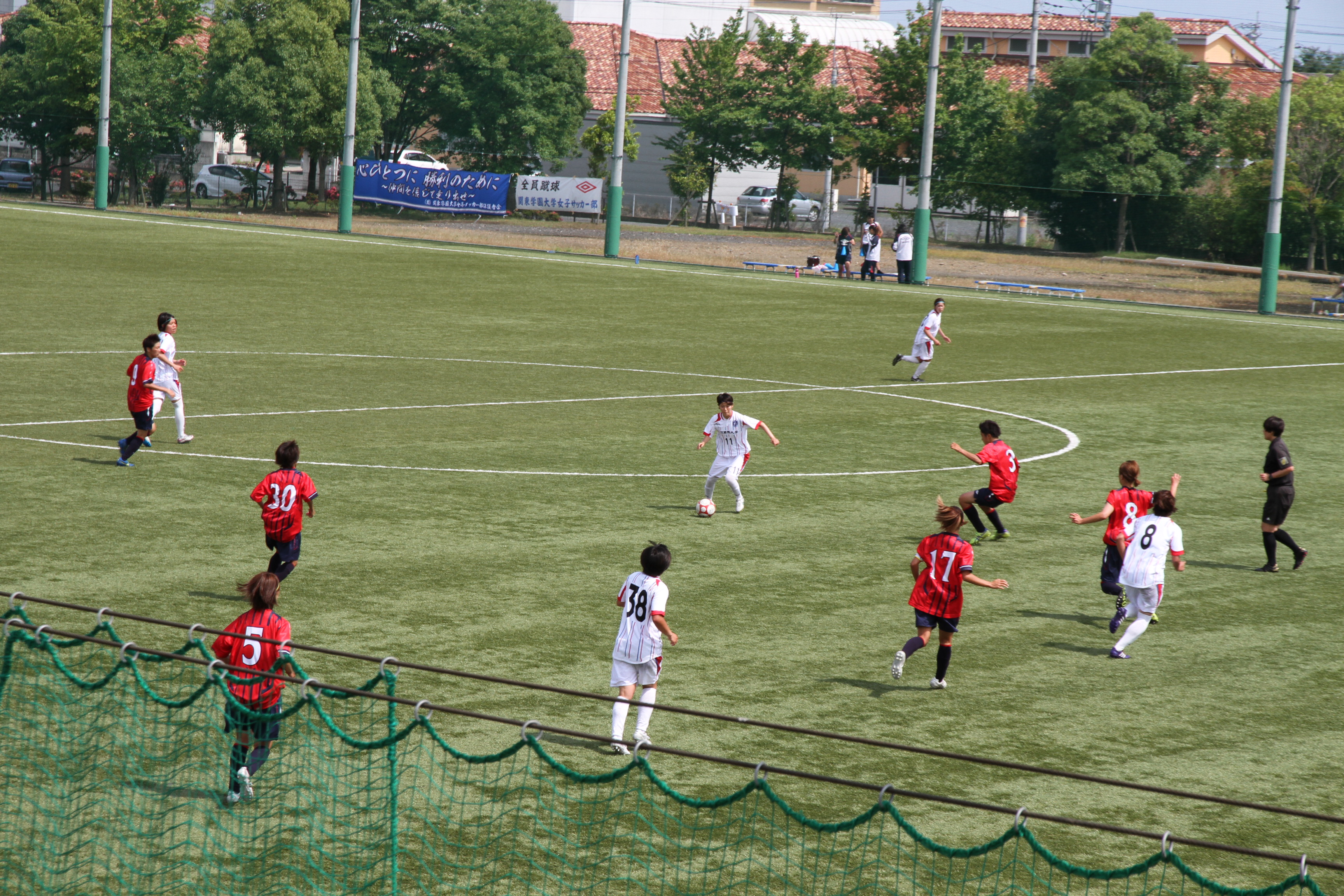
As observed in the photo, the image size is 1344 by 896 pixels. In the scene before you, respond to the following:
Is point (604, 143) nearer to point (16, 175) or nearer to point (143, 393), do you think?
→ point (16, 175)

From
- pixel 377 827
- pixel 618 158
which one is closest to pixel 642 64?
pixel 618 158

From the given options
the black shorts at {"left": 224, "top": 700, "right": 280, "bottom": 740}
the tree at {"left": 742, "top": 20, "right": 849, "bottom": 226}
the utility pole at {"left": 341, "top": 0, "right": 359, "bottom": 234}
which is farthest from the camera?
the tree at {"left": 742, "top": 20, "right": 849, "bottom": 226}

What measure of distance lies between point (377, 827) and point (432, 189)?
58137 millimetres

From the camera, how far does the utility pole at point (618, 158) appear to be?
2088 inches

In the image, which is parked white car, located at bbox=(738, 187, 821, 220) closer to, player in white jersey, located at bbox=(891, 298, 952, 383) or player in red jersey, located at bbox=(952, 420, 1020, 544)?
player in white jersey, located at bbox=(891, 298, 952, 383)

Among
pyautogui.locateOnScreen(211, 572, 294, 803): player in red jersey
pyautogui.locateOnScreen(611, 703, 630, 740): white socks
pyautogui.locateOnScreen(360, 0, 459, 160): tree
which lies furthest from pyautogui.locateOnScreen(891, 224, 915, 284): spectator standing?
pyautogui.locateOnScreen(211, 572, 294, 803): player in red jersey

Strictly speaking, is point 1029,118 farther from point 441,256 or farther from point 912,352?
point 912,352

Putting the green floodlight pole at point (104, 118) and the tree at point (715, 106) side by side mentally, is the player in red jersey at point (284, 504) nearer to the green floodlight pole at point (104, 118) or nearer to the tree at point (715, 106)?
the green floodlight pole at point (104, 118)

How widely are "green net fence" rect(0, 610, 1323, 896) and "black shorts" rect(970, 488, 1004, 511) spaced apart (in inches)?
354

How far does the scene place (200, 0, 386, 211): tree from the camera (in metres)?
66.2

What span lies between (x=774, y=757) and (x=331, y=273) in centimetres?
3871

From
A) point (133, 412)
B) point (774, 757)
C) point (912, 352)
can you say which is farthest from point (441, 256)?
point (774, 757)

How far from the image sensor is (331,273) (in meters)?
47.3

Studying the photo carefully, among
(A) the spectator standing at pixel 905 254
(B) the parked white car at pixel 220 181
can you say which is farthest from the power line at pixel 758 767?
(B) the parked white car at pixel 220 181
